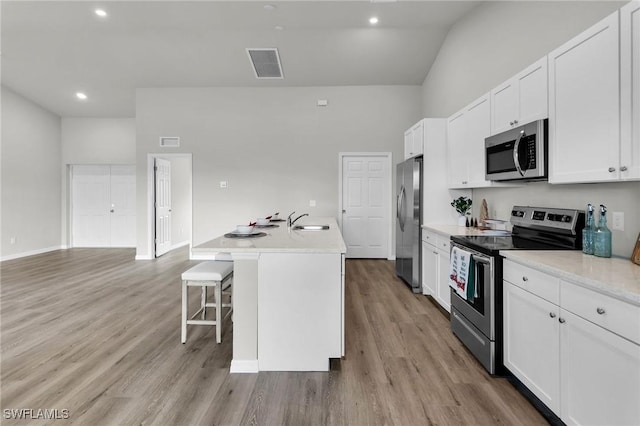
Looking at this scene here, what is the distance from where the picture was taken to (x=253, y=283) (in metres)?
2.24

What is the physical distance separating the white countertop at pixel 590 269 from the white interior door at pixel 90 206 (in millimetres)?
8439

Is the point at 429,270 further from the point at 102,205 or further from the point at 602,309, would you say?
the point at 102,205

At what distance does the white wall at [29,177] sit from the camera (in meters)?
6.23

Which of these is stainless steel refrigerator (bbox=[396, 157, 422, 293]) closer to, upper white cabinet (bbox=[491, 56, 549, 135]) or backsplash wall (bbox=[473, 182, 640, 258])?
backsplash wall (bbox=[473, 182, 640, 258])

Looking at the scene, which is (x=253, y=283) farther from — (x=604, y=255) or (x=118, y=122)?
(x=118, y=122)

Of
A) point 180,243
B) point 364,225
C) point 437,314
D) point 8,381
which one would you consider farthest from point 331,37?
point 180,243

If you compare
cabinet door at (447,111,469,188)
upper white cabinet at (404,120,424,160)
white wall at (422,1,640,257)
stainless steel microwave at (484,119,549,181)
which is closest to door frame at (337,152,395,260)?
white wall at (422,1,640,257)

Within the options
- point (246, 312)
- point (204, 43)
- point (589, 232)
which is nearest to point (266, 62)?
point (204, 43)

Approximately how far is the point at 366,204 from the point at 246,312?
432 centimetres

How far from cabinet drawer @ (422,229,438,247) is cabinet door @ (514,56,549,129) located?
1.47 meters

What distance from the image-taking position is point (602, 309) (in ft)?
4.45

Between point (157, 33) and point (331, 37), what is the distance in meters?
2.59

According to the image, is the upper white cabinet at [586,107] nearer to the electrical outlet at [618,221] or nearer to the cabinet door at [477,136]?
the electrical outlet at [618,221]

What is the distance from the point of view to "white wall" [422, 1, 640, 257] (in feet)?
6.54
